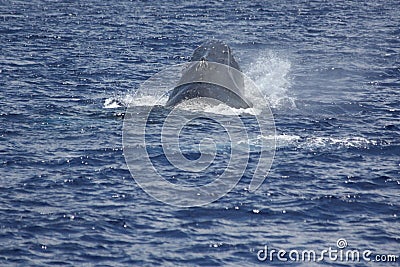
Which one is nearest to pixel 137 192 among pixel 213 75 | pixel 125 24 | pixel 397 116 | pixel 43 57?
pixel 213 75

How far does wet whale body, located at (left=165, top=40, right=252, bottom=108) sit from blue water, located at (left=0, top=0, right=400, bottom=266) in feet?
7.00

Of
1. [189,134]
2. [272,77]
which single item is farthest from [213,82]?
[272,77]

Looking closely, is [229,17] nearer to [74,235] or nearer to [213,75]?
[213,75]

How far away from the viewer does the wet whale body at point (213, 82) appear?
134 feet

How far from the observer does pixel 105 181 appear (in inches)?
1275

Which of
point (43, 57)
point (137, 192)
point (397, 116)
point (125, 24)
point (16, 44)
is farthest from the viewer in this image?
point (125, 24)

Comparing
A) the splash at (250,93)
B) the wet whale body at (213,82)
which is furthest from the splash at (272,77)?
the wet whale body at (213,82)

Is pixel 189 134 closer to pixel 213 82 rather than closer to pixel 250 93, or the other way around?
pixel 213 82

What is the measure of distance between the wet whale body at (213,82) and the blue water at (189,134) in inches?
84.0

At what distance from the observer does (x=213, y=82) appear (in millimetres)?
41844

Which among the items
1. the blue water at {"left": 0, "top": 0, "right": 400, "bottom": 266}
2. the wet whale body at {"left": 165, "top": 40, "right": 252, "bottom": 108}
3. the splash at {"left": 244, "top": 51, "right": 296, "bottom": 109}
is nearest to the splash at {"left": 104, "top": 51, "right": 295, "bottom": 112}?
the splash at {"left": 244, "top": 51, "right": 296, "bottom": 109}

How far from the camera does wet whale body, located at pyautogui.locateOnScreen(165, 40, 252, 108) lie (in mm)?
40969

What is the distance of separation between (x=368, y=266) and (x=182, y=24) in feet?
145

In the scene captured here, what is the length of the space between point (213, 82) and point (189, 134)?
16.0 ft
